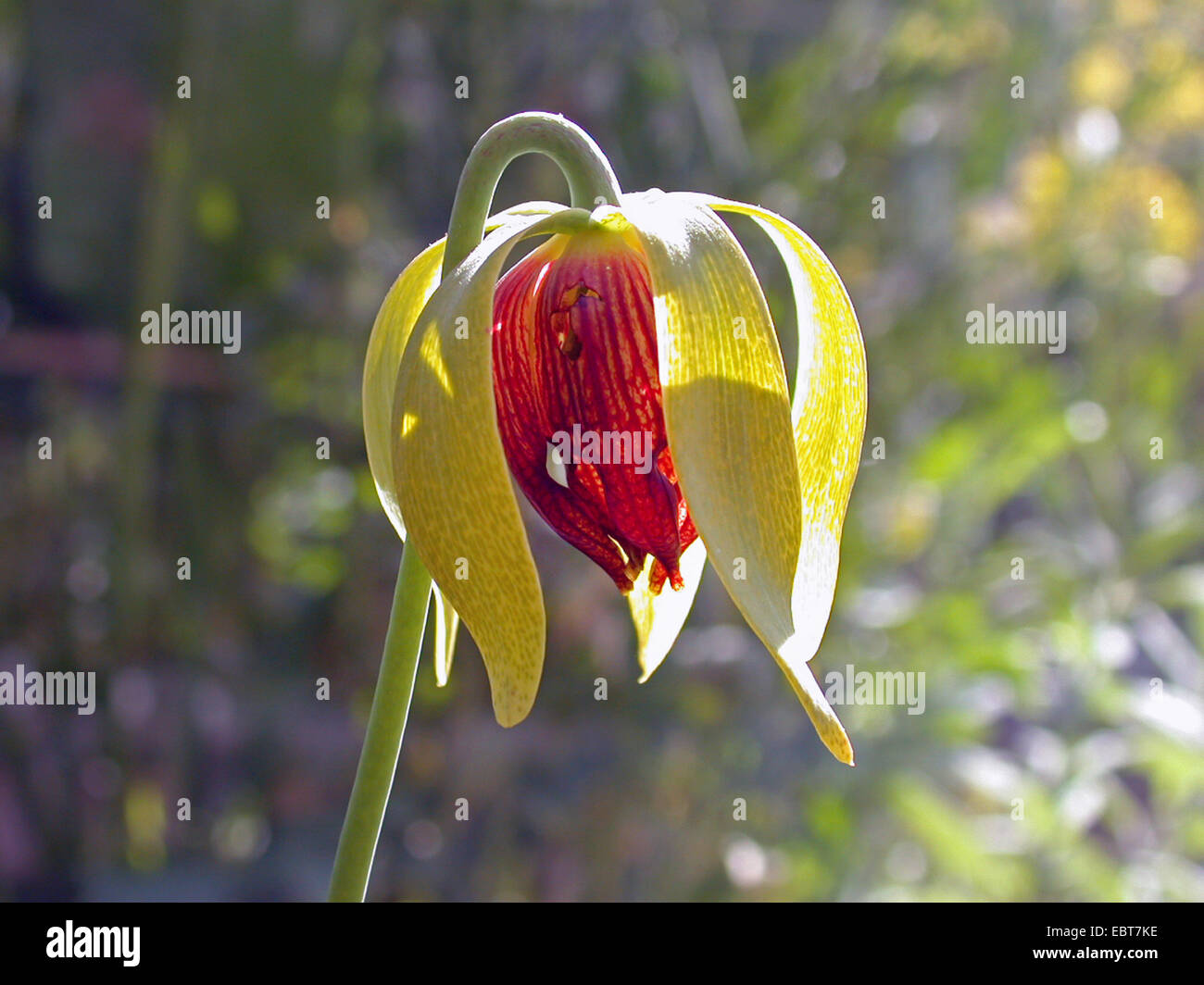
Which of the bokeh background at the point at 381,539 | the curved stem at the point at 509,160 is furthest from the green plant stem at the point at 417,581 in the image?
the bokeh background at the point at 381,539

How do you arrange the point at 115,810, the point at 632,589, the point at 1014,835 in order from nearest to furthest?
the point at 632,589
the point at 115,810
the point at 1014,835

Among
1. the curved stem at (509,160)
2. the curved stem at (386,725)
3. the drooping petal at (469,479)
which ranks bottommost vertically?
the curved stem at (386,725)

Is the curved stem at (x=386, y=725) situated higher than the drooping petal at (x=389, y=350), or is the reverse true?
the drooping petal at (x=389, y=350)

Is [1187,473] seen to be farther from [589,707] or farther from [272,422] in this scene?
[272,422]

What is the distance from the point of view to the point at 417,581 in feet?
0.93

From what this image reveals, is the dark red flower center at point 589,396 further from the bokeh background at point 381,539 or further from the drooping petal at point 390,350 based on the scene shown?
the bokeh background at point 381,539

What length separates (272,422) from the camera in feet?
3.59

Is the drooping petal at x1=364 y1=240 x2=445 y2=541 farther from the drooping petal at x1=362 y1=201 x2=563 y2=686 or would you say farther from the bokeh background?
the bokeh background

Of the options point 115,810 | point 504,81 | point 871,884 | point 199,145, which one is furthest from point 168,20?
point 871,884

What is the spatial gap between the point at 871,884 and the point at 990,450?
0.45m

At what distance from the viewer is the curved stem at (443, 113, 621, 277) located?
27cm

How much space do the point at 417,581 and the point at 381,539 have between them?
2.66 ft

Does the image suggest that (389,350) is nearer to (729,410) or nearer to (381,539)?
(729,410)

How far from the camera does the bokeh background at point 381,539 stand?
1.07 m
